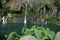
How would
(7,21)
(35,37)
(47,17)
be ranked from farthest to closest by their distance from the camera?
(47,17) → (7,21) → (35,37)

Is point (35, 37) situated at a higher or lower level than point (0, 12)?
higher

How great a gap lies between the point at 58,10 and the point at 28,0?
7953 mm

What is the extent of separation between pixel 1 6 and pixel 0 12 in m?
3.22

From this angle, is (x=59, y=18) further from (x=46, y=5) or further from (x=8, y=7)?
(x=8, y=7)

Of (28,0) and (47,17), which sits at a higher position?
(28,0)

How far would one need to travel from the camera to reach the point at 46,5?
5725 centimetres

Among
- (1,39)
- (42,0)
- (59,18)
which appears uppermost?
(1,39)

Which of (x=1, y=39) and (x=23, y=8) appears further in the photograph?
(x=23, y=8)

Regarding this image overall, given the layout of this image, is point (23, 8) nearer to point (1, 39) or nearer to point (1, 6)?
point (1, 6)

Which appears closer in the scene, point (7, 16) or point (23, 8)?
point (7, 16)

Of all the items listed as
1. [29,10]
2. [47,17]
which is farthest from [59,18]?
[29,10]

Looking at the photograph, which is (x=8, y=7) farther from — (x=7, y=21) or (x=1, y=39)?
(x=1, y=39)

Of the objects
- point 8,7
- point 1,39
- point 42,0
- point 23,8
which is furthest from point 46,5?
point 1,39

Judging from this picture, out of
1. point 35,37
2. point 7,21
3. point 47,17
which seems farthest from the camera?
point 47,17
